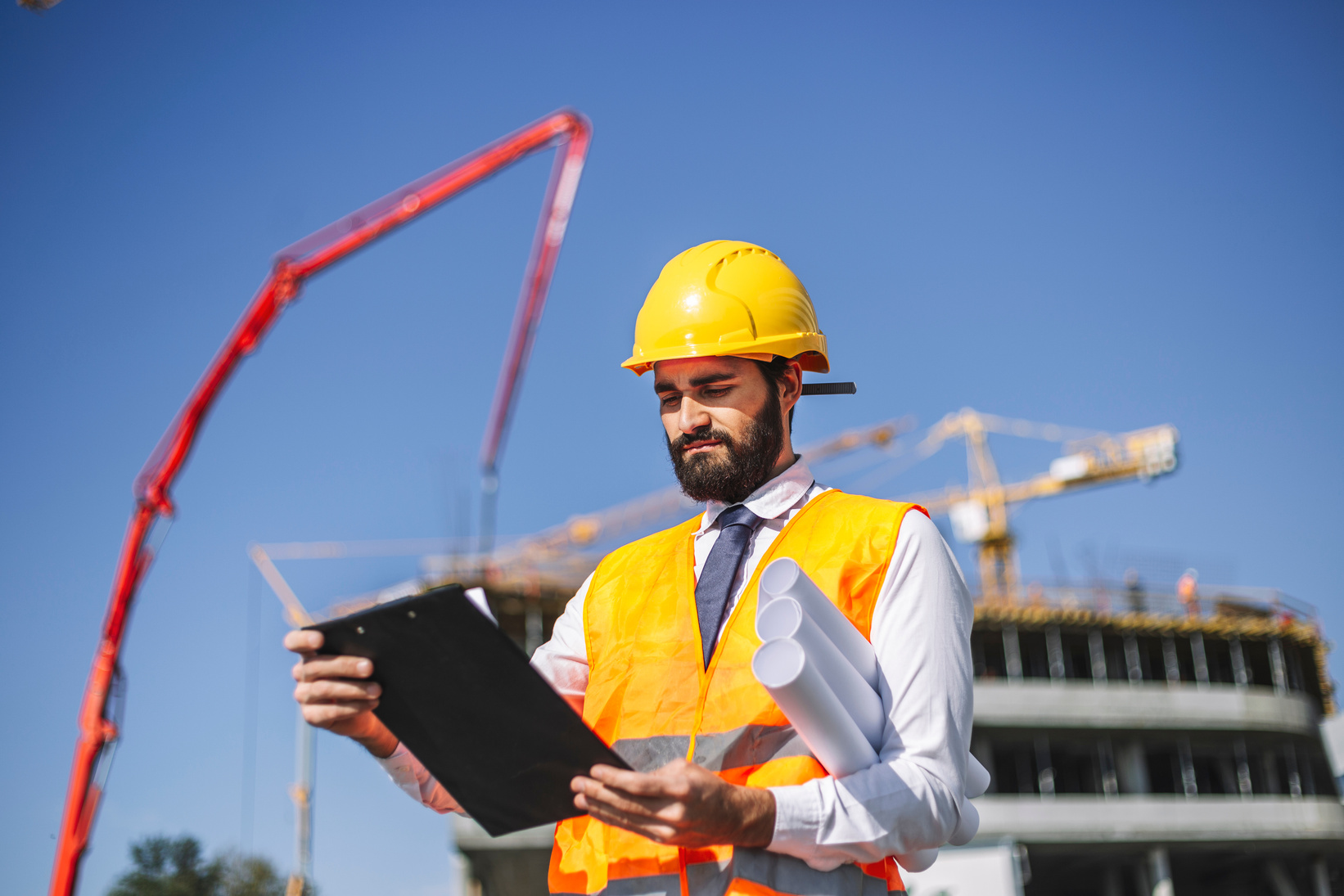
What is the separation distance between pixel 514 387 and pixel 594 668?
132 ft

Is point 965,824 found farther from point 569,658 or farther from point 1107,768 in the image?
point 1107,768

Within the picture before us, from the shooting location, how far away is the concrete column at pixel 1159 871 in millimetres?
37188

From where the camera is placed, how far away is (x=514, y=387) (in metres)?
42.5

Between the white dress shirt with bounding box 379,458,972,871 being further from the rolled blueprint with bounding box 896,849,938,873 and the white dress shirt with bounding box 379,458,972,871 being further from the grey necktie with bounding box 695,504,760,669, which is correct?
the rolled blueprint with bounding box 896,849,938,873

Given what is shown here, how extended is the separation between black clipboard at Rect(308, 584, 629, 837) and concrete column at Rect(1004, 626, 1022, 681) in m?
39.2

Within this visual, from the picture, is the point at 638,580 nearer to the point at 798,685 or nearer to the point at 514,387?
the point at 798,685

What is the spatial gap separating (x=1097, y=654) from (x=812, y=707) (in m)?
42.2

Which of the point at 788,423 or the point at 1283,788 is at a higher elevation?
the point at 1283,788

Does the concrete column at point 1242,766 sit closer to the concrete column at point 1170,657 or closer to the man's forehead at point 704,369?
the concrete column at point 1170,657

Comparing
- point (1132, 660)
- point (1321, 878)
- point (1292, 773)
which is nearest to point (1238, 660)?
point (1292, 773)

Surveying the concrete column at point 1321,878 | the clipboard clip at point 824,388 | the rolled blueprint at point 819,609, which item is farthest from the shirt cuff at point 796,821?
the concrete column at point 1321,878

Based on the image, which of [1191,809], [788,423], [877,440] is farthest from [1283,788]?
[788,423]

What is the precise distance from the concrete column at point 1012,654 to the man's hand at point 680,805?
129ft

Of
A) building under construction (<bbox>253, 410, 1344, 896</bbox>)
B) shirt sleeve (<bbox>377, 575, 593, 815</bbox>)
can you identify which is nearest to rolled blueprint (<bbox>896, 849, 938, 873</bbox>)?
shirt sleeve (<bbox>377, 575, 593, 815</bbox>)
